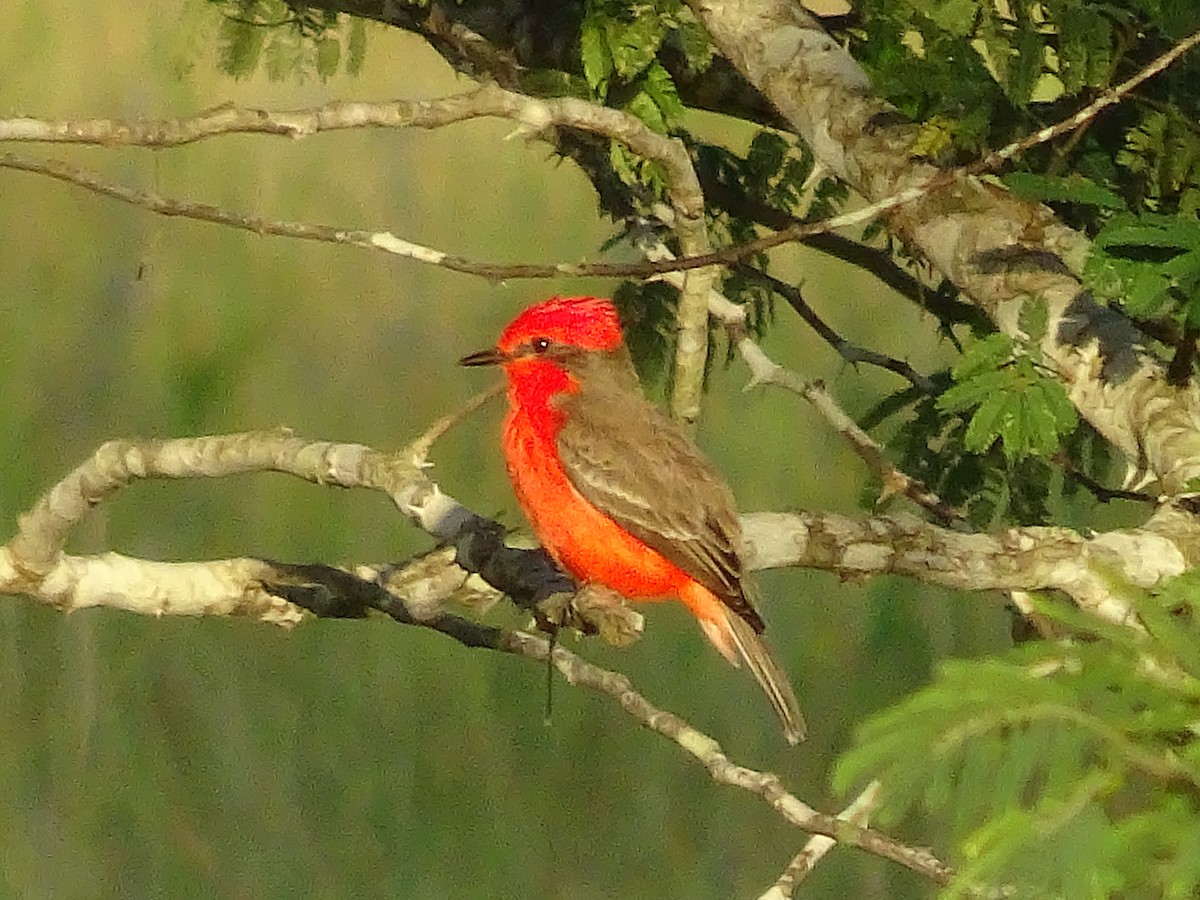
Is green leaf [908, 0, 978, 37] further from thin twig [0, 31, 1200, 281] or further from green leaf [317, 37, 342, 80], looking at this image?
green leaf [317, 37, 342, 80]

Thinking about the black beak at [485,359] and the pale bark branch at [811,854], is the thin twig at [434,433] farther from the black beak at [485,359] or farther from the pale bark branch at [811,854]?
the pale bark branch at [811,854]

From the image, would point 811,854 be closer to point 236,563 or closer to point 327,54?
point 236,563

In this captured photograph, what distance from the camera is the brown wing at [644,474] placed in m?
1.71

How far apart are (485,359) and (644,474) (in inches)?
8.3

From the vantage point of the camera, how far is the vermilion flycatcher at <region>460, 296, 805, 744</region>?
5.81 ft

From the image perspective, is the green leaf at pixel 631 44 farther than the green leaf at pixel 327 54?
No

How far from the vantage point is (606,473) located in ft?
5.85

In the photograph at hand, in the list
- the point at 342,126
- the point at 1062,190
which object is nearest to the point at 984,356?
the point at 1062,190

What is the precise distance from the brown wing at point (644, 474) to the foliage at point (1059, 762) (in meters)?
0.92

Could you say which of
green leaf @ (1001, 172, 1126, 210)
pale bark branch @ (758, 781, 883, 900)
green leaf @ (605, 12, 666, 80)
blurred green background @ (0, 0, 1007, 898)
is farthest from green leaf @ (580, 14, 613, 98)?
blurred green background @ (0, 0, 1007, 898)

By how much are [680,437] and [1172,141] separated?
601 millimetres

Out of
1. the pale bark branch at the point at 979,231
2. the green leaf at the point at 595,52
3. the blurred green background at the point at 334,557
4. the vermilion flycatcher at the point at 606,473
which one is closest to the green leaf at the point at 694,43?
the pale bark branch at the point at 979,231

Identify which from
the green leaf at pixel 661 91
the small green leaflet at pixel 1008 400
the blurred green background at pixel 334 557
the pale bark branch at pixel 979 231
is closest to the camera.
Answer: the small green leaflet at pixel 1008 400

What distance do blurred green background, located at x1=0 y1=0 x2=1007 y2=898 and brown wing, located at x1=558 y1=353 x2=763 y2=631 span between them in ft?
2.85
